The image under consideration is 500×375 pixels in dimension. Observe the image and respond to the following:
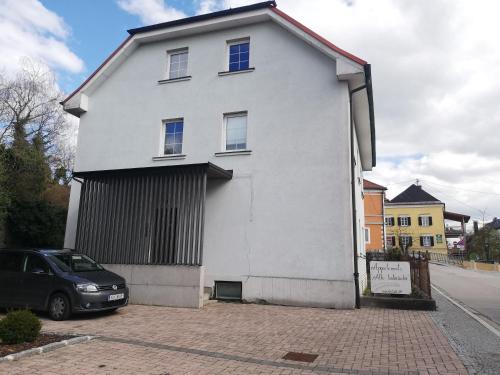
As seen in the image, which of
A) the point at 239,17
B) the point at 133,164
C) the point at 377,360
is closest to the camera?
the point at 377,360

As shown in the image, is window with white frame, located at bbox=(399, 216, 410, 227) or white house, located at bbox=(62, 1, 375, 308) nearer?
white house, located at bbox=(62, 1, 375, 308)

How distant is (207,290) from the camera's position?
1319 centimetres

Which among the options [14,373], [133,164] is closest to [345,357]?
[14,373]

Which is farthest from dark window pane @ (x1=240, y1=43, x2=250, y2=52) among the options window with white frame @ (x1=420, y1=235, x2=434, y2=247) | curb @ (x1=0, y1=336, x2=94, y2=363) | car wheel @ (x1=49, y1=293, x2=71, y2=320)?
window with white frame @ (x1=420, y1=235, x2=434, y2=247)

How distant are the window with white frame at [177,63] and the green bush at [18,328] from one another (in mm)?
10792

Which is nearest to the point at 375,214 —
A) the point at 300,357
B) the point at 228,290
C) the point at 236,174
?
the point at 236,174

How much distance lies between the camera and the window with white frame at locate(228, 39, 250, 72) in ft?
47.7

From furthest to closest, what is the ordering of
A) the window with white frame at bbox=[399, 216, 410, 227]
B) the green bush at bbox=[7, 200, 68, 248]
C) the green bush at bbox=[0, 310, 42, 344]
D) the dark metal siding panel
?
the window with white frame at bbox=[399, 216, 410, 227] → the green bush at bbox=[7, 200, 68, 248] → the dark metal siding panel → the green bush at bbox=[0, 310, 42, 344]

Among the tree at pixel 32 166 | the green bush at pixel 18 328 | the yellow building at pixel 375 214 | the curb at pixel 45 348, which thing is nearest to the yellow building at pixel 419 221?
the yellow building at pixel 375 214

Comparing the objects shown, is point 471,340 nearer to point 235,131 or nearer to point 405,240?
point 235,131

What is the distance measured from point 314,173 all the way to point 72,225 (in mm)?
9447

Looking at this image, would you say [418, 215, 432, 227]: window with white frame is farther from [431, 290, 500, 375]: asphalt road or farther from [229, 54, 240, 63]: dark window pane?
[229, 54, 240, 63]: dark window pane

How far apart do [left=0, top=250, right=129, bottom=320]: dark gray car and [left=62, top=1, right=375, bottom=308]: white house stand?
84.1 inches

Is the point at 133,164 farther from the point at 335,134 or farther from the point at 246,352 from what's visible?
the point at 246,352
